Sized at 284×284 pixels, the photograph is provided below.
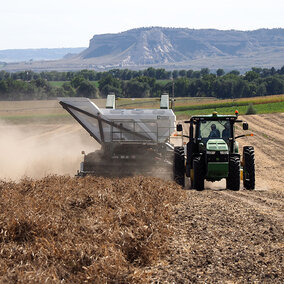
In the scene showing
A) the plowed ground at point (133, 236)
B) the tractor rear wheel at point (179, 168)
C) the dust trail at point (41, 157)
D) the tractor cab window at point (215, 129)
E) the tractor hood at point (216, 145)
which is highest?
the tractor cab window at point (215, 129)

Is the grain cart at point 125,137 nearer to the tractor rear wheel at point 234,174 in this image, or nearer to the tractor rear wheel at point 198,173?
the tractor rear wheel at point 198,173

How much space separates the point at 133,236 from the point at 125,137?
34.9 feet

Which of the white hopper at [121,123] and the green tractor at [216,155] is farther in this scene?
the white hopper at [121,123]

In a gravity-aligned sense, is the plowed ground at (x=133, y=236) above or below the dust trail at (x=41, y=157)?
above

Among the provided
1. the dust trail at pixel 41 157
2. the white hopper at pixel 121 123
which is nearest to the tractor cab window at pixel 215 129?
the white hopper at pixel 121 123

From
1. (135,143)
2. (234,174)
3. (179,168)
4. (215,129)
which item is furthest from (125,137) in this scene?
(234,174)

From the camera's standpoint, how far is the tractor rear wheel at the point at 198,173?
15.4 meters

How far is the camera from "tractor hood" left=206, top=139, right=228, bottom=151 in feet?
49.0

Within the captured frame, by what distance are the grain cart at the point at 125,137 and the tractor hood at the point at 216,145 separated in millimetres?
3100

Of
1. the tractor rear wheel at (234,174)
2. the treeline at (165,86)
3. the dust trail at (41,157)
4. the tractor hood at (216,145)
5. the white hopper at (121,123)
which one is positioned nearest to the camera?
the tractor hood at (216,145)

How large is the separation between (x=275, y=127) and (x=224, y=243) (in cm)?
3523

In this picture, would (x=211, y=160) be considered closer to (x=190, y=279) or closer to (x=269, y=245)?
(x=269, y=245)

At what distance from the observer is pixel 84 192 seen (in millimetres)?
11969

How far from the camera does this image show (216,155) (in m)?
14.9
